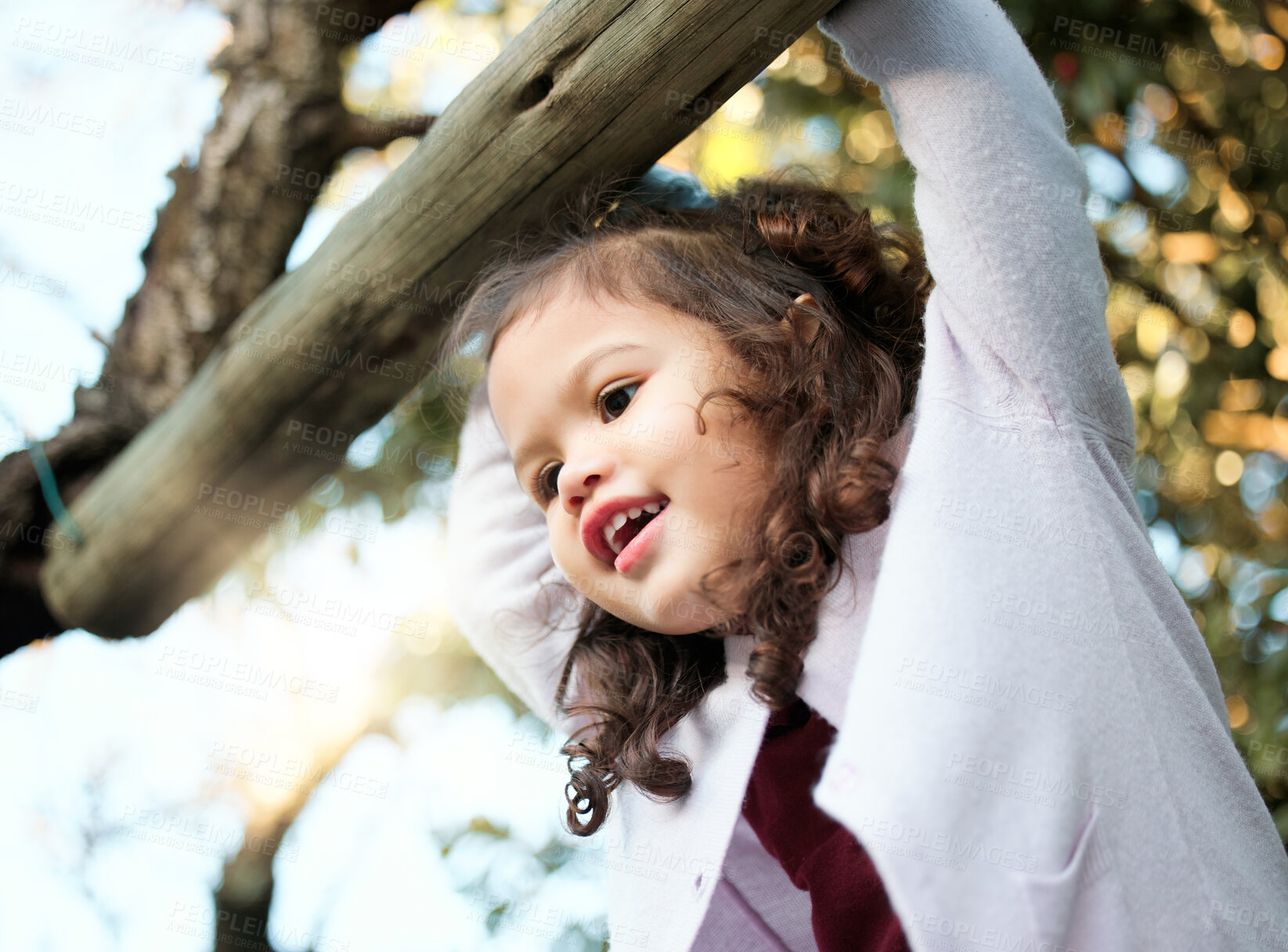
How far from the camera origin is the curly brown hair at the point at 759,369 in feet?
3.26

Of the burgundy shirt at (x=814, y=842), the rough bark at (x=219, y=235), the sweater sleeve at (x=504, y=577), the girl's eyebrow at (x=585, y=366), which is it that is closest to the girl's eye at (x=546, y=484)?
the girl's eyebrow at (x=585, y=366)

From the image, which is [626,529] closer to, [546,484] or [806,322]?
[546,484]

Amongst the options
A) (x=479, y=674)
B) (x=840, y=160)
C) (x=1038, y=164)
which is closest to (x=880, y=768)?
(x=1038, y=164)

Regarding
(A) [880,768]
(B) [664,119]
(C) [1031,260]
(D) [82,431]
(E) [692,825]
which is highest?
(B) [664,119]

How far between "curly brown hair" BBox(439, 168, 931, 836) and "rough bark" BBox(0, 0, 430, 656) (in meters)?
0.52

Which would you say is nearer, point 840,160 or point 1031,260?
point 1031,260

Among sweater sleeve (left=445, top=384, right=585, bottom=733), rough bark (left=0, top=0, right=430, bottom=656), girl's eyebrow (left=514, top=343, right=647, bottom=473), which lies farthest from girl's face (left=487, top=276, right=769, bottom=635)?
rough bark (left=0, top=0, right=430, bottom=656)

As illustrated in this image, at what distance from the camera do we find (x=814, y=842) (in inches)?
44.3

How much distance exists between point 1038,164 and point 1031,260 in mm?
102

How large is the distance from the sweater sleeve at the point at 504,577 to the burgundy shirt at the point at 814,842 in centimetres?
31

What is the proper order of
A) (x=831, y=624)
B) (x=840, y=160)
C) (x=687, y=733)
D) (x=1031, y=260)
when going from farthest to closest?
(x=840, y=160) → (x=687, y=733) → (x=831, y=624) → (x=1031, y=260)

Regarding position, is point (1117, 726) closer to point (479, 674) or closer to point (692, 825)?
point (692, 825)

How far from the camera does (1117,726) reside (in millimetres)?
829

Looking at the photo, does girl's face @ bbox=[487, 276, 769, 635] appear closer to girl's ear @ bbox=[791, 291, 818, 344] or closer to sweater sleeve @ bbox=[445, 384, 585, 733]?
girl's ear @ bbox=[791, 291, 818, 344]
